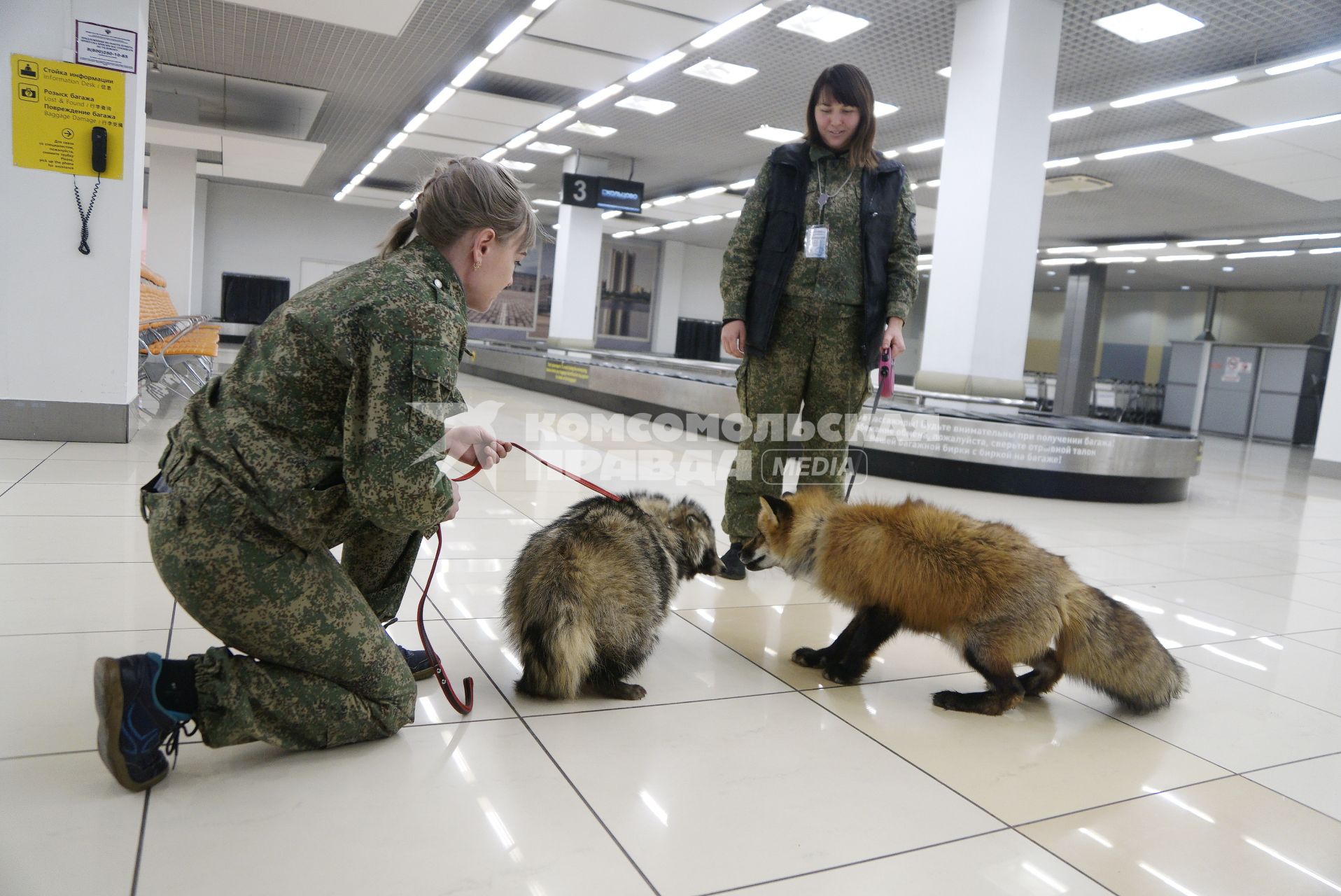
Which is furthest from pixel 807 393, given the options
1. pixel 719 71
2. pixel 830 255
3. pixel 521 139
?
pixel 521 139

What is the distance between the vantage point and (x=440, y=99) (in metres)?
11.1

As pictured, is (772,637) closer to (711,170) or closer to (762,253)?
(762,253)

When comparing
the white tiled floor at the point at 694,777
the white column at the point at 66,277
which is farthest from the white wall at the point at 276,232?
the white tiled floor at the point at 694,777

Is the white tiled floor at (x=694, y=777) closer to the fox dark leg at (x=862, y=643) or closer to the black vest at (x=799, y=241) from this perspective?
the fox dark leg at (x=862, y=643)

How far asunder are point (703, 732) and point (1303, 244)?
19.7 meters

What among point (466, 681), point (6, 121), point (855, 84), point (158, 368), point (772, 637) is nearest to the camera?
point (466, 681)

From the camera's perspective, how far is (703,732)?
1.96m

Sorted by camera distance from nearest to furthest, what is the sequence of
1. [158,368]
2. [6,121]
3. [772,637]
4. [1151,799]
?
1. [1151,799]
2. [772,637]
3. [6,121]
4. [158,368]

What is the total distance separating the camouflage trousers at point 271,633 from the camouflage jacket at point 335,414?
0.06m

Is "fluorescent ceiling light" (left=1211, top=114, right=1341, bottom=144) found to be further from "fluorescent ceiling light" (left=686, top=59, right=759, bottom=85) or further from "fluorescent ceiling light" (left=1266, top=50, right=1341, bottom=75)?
"fluorescent ceiling light" (left=686, top=59, right=759, bottom=85)

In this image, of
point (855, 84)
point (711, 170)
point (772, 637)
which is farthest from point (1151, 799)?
point (711, 170)

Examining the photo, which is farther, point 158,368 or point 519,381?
point 519,381

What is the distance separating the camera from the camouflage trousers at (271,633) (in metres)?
1.55

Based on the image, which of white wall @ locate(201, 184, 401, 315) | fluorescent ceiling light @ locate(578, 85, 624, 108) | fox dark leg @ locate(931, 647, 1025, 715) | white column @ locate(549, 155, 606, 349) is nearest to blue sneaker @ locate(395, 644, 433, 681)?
fox dark leg @ locate(931, 647, 1025, 715)
